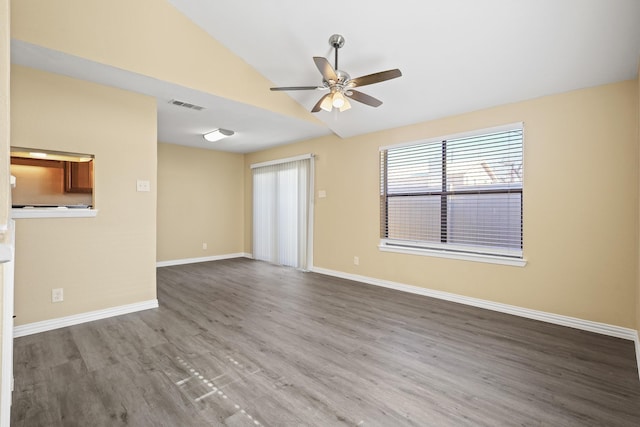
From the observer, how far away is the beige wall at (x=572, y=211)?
2846 mm

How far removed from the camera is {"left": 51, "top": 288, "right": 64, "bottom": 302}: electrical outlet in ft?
9.73

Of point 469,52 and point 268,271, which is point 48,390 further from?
point 469,52

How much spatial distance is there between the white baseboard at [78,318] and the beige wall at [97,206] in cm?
5

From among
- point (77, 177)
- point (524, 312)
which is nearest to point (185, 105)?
point (77, 177)

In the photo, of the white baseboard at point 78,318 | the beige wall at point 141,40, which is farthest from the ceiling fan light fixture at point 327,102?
the white baseboard at point 78,318

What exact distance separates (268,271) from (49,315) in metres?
3.12

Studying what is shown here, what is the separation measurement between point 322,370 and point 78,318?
2.55m

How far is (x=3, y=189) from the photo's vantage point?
0.78m

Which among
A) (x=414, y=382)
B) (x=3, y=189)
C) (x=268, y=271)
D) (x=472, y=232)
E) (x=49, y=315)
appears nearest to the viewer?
(x=3, y=189)

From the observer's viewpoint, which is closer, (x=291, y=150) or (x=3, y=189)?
(x=3, y=189)

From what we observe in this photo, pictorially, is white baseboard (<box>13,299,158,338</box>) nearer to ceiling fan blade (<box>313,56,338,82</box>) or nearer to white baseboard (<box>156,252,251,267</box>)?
white baseboard (<box>156,252,251,267</box>)

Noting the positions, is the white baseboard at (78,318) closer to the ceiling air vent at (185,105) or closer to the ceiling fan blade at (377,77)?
the ceiling air vent at (185,105)

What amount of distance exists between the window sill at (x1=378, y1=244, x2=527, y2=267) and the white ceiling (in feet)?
5.71

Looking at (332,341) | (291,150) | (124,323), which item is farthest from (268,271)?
(332,341)
